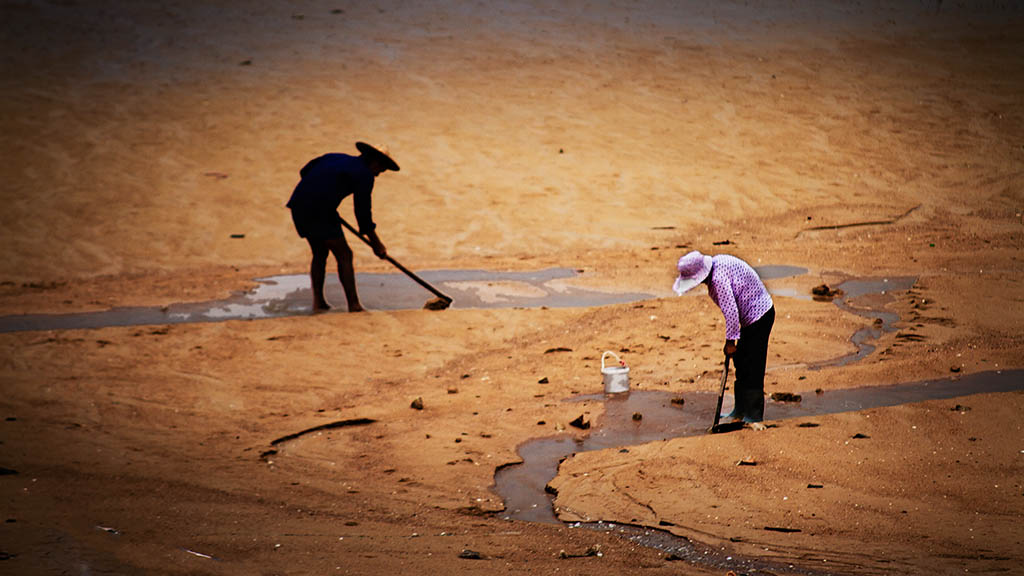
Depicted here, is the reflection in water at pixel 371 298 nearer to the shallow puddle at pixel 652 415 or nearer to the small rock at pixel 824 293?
the small rock at pixel 824 293

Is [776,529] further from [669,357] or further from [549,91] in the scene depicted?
[549,91]

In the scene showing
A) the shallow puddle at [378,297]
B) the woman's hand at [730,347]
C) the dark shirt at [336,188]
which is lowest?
Answer: the shallow puddle at [378,297]

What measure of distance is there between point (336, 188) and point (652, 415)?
13.4 feet

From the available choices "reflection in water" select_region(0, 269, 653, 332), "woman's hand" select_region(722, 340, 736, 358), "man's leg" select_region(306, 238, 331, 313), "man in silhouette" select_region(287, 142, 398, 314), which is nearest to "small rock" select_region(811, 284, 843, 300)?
"reflection in water" select_region(0, 269, 653, 332)

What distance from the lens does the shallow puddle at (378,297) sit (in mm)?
9250

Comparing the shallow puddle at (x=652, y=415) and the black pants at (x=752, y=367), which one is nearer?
the shallow puddle at (x=652, y=415)

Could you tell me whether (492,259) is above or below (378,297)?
above

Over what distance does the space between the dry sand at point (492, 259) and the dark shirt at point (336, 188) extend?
40.0 inches

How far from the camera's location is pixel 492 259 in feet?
38.5

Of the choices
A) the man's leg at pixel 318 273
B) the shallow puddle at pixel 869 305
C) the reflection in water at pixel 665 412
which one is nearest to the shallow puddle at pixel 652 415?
the reflection in water at pixel 665 412

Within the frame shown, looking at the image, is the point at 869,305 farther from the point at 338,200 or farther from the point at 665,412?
the point at 338,200

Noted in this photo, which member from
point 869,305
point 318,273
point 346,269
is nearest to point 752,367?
point 869,305

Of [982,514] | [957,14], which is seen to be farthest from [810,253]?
[957,14]

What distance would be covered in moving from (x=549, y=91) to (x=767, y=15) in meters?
8.21
